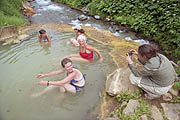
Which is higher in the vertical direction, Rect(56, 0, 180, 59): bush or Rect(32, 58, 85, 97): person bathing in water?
Rect(56, 0, 180, 59): bush

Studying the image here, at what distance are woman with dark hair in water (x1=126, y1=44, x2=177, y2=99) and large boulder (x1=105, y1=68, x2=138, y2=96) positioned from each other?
0.43 metres

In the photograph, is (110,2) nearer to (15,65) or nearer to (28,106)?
(15,65)

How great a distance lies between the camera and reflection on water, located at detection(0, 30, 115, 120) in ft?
11.2

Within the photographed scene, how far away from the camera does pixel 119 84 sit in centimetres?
372

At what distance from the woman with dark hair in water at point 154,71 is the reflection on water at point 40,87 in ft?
4.28

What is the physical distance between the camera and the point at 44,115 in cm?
335

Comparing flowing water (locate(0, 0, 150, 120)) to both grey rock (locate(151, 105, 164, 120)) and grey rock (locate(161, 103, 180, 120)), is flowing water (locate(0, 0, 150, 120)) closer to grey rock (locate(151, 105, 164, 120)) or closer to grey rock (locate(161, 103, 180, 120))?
grey rock (locate(151, 105, 164, 120))

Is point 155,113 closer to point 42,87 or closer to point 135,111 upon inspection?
point 135,111

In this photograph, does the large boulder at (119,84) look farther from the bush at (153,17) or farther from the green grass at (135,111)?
the bush at (153,17)

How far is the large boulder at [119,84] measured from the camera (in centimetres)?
360

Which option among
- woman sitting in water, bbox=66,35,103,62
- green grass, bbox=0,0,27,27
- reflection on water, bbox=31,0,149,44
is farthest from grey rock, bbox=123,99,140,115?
green grass, bbox=0,0,27,27

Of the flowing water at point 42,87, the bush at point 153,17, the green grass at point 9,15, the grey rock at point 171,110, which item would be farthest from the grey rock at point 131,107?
the green grass at point 9,15

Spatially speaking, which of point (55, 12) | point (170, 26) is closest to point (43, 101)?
point (170, 26)

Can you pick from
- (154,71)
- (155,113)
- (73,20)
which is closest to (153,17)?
(73,20)
